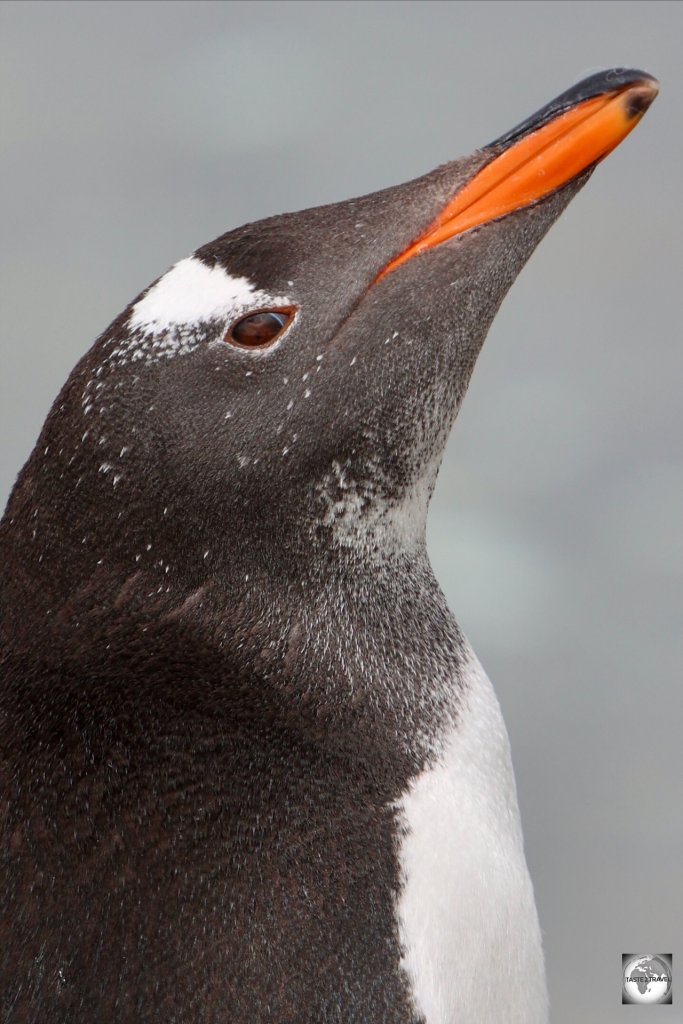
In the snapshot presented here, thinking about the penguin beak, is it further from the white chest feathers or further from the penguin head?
the white chest feathers

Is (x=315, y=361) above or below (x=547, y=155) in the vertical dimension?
below

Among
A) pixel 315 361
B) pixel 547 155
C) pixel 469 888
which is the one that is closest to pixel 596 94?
pixel 547 155

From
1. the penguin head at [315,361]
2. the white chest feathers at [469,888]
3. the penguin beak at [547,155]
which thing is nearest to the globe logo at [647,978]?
the white chest feathers at [469,888]

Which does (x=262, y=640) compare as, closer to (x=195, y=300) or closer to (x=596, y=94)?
(x=195, y=300)

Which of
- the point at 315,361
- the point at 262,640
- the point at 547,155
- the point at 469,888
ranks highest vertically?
the point at 547,155

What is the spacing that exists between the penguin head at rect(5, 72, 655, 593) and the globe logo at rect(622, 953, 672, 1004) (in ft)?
2.72

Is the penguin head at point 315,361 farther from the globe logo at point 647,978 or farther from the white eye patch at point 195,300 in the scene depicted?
the globe logo at point 647,978

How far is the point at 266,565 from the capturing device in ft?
3.56

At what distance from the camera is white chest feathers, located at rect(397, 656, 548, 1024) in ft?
3.49

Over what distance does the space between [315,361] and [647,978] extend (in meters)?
0.98

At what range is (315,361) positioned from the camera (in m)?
1.07

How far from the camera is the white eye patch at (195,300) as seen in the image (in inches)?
40.9

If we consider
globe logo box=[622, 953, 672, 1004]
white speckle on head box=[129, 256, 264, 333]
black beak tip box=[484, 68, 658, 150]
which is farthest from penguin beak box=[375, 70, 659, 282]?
globe logo box=[622, 953, 672, 1004]

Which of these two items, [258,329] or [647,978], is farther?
[647,978]
